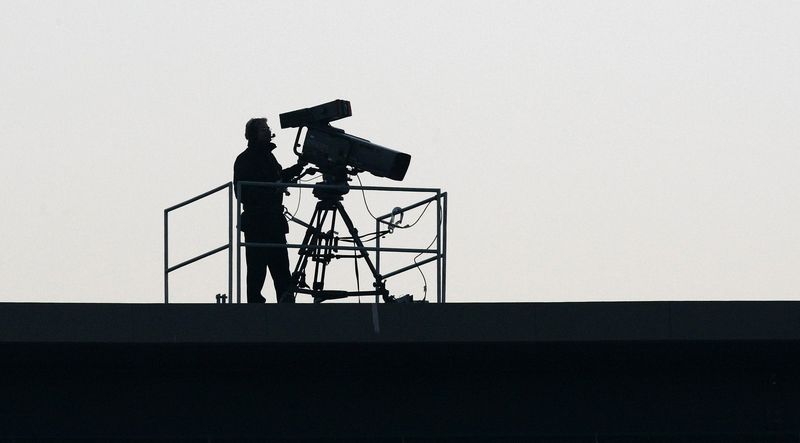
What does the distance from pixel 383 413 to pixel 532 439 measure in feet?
3.68

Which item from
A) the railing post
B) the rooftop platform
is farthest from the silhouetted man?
the rooftop platform

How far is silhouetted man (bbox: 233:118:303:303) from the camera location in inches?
385

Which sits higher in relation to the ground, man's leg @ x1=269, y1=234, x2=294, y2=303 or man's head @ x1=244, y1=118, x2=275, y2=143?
man's head @ x1=244, y1=118, x2=275, y2=143

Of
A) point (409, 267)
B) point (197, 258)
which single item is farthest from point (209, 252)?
point (409, 267)

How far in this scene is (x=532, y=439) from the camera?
8922 millimetres

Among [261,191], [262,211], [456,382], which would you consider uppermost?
[261,191]

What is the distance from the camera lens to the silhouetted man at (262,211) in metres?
9.79

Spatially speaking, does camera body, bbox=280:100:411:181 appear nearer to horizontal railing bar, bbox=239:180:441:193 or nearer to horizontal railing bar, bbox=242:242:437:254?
horizontal railing bar, bbox=239:180:441:193

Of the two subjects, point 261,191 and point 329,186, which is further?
point 261,191

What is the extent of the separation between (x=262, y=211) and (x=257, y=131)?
72cm

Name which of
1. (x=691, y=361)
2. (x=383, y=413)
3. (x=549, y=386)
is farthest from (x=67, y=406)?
(x=691, y=361)

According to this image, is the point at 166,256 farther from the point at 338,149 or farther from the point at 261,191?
the point at 338,149

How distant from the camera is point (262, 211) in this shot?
9.80 metres

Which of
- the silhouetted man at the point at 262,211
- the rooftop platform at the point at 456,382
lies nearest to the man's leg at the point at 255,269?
the silhouetted man at the point at 262,211
